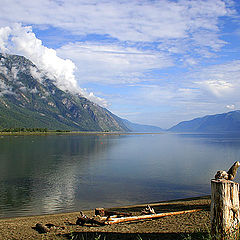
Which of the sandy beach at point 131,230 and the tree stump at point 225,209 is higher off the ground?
the tree stump at point 225,209

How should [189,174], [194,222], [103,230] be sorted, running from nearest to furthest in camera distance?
1. [103,230]
2. [194,222]
3. [189,174]

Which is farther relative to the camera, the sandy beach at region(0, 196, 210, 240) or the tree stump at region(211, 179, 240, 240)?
the sandy beach at region(0, 196, 210, 240)

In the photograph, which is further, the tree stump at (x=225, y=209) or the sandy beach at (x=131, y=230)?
the sandy beach at (x=131, y=230)

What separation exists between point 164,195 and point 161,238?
21159 mm

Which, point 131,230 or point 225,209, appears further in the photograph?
point 131,230

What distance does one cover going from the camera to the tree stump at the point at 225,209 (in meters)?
7.68

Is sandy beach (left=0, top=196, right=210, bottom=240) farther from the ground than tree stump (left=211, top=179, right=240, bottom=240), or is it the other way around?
tree stump (left=211, top=179, right=240, bottom=240)

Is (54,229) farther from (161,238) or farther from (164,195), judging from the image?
(164,195)

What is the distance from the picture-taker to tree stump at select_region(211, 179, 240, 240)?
25.2 ft

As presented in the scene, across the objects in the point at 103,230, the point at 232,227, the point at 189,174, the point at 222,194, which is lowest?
the point at 189,174

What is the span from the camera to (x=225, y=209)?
7773 mm

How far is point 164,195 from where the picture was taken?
33.5 metres

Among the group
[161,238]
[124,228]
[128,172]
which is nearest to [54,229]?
[124,228]

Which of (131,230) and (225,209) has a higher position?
(225,209)
